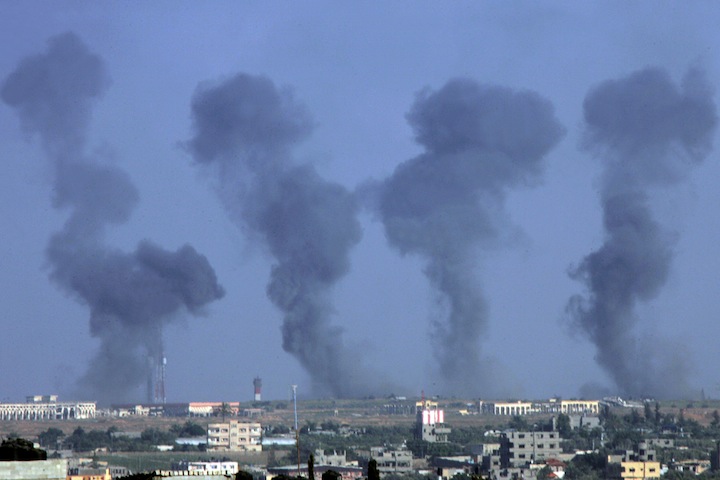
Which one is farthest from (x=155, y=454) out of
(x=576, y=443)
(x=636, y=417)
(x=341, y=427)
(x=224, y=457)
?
(x=636, y=417)

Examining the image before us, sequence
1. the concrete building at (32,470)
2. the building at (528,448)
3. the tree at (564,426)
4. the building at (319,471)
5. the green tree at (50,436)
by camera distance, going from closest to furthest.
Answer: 1. the concrete building at (32,470)
2. the building at (319,471)
3. the building at (528,448)
4. the green tree at (50,436)
5. the tree at (564,426)

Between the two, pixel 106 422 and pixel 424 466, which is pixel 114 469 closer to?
pixel 424 466

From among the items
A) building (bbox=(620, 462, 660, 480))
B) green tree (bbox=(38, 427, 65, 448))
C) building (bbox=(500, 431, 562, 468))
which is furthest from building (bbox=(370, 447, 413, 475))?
green tree (bbox=(38, 427, 65, 448))

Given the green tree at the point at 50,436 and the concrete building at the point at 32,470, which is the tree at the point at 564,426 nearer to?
the green tree at the point at 50,436

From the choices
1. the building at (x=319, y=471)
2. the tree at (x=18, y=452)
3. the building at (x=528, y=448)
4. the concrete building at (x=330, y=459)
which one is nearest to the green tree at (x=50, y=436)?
the concrete building at (x=330, y=459)

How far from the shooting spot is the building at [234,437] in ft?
483

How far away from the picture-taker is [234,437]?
151875 millimetres

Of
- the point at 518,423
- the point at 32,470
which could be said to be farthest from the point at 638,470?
the point at 32,470

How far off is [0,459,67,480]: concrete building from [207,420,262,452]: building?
114m

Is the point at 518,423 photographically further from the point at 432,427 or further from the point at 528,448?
the point at 528,448

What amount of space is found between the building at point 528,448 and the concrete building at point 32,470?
9918cm

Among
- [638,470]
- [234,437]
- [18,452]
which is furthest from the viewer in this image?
[234,437]

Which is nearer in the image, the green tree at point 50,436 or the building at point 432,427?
the green tree at point 50,436

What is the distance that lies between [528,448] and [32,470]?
106649 millimetres
